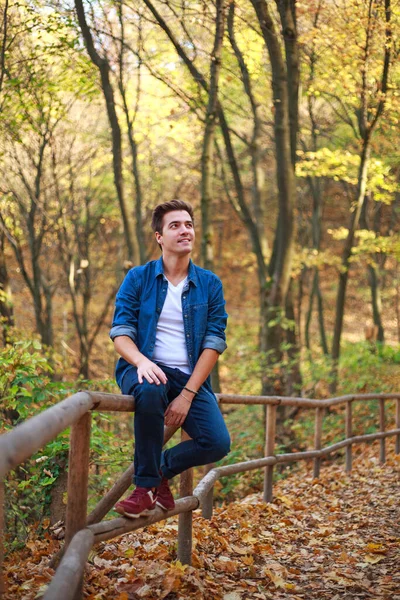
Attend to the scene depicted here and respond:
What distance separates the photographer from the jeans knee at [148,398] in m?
3.71

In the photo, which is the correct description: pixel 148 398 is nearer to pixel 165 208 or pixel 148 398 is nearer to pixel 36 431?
pixel 165 208

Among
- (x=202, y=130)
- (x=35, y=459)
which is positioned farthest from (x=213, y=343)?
(x=202, y=130)

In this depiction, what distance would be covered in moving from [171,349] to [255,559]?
1840 millimetres

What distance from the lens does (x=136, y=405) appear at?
147 inches

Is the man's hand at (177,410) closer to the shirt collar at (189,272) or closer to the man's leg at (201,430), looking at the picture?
the man's leg at (201,430)

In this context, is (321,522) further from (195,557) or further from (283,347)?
(283,347)

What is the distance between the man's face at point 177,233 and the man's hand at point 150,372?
29.1 inches

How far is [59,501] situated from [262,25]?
7.74 m

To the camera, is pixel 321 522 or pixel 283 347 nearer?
pixel 321 522

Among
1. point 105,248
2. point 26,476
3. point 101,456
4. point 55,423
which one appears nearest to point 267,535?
point 101,456

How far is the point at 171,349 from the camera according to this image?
13.4ft

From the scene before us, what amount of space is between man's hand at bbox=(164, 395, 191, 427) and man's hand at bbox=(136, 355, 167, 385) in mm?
179

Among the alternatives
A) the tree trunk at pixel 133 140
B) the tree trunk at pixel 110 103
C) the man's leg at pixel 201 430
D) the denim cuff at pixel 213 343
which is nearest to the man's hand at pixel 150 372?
the man's leg at pixel 201 430

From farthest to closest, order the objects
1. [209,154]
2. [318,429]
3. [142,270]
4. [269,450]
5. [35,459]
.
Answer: [209,154] < [318,429] < [269,450] < [35,459] < [142,270]
